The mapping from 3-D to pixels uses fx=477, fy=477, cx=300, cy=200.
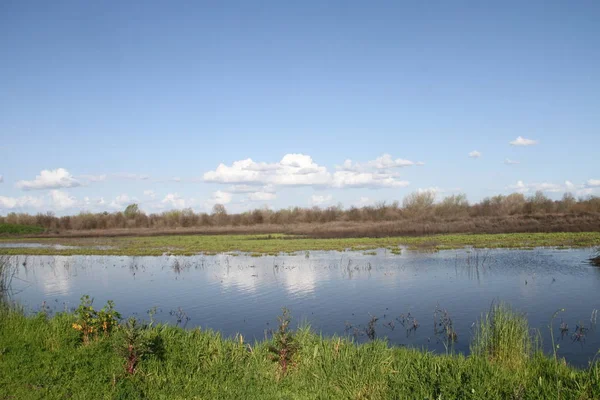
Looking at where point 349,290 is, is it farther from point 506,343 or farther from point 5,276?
point 5,276

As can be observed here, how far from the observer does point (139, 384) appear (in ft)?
30.3

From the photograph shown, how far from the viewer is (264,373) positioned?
32.2 ft

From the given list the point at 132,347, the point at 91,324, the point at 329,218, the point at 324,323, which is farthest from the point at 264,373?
the point at 329,218

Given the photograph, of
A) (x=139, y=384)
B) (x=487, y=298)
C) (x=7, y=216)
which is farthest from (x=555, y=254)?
(x=7, y=216)

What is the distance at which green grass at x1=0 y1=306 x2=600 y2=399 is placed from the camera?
852cm

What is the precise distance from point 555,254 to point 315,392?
3097 centimetres

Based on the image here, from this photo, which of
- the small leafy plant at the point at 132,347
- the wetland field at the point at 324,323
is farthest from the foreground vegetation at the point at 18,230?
the small leafy plant at the point at 132,347

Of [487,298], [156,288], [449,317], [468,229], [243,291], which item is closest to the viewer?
[449,317]

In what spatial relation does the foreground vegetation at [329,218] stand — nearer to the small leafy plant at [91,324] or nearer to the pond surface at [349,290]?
the pond surface at [349,290]

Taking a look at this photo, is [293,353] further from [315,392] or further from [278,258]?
[278,258]

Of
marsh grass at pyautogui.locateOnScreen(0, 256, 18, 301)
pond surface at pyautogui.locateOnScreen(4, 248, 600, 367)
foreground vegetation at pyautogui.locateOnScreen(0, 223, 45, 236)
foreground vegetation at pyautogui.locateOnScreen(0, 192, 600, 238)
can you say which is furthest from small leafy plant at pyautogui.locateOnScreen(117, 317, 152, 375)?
foreground vegetation at pyautogui.locateOnScreen(0, 223, 45, 236)

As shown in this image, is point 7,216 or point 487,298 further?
point 7,216

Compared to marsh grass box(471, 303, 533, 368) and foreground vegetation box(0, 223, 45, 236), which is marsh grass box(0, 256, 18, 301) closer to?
marsh grass box(471, 303, 533, 368)

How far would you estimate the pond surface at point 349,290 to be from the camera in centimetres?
1677
